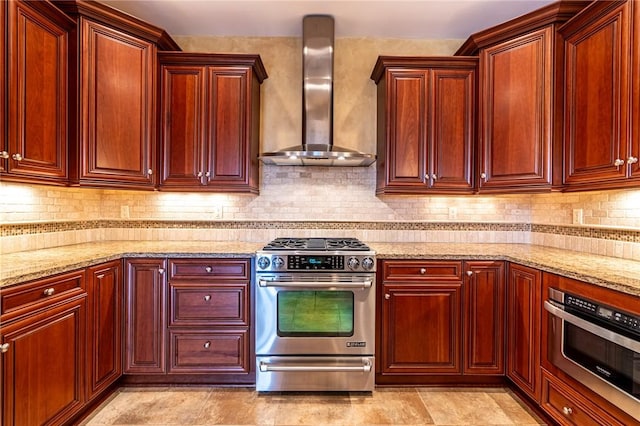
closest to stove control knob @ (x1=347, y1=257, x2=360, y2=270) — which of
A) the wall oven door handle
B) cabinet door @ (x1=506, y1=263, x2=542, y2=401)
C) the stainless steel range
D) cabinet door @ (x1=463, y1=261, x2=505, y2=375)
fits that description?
the stainless steel range

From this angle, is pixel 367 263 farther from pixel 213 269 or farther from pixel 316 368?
pixel 213 269

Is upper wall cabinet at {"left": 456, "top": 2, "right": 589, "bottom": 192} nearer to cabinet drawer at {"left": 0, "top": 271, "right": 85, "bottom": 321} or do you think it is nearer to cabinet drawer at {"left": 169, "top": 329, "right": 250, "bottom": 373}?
cabinet drawer at {"left": 169, "top": 329, "right": 250, "bottom": 373}

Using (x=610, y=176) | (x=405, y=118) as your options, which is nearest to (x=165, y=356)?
(x=405, y=118)

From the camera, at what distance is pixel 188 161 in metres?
2.77

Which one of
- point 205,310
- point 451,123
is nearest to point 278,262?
point 205,310

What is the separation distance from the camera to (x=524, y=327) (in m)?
2.28

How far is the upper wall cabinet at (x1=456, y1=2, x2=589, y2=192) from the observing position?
2.41 meters

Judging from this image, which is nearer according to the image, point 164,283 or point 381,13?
point 164,283

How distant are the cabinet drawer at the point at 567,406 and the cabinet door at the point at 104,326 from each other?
2589 mm

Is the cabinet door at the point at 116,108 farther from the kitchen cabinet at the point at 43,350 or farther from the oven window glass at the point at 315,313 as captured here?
the oven window glass at the point at 315,313

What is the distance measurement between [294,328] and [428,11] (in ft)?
8.27

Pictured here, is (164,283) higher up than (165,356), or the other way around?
(164,283)

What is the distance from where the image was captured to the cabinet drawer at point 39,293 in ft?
5.17

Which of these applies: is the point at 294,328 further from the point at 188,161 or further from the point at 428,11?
the point at 428,11
